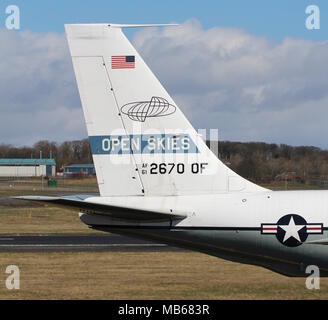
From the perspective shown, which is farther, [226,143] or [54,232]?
[226,143]

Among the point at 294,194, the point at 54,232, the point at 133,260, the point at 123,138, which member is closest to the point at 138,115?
the point at 123,138

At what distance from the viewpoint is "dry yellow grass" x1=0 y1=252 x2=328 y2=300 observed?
20.8 m

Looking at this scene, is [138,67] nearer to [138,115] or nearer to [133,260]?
[138,115]

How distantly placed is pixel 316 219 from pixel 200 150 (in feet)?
10.4

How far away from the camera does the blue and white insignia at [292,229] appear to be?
54.6 ft

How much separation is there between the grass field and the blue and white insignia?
4.20 meters

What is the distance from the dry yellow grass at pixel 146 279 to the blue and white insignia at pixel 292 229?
13.9 feet

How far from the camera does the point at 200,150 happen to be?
17734mm

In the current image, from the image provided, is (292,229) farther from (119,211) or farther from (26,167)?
(26,167)

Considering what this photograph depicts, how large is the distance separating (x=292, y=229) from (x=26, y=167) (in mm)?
159581

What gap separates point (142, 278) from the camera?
23594 millimetres

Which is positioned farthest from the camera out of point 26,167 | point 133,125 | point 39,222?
A: point 26,167

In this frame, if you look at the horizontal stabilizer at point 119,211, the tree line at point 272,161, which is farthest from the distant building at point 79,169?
the horizontal stabilizer at point 119,211

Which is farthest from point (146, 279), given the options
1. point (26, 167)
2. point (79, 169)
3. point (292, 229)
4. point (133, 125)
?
point (26, 167)
